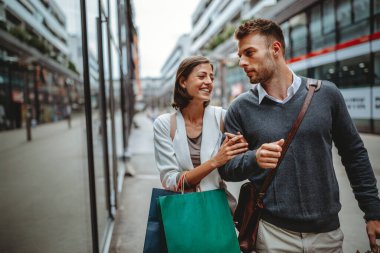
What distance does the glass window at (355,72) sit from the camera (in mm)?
2512

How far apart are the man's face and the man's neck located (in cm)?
Answer: 6

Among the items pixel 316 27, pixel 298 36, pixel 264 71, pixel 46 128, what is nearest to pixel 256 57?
pixel 264 71

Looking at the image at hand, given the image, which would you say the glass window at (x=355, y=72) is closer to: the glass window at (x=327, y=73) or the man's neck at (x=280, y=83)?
the glass window at (x=327, y=73)

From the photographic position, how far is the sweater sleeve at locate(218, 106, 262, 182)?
1.53m

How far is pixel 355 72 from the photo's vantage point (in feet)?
8.51

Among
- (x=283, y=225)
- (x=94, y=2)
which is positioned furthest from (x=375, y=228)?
(x=94, y=2)

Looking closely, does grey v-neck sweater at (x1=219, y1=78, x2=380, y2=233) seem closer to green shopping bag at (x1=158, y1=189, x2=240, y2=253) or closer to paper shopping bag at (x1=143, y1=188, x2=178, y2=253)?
green shopping bag at (x1=158, y1=189, x2=240, y2=253)

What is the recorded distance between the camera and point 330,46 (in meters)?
2.88

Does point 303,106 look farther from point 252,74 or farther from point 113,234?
point 113,234

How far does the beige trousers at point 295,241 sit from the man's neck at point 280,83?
64cm

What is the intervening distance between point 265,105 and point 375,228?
0.77m

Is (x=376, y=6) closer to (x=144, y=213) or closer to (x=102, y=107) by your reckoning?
(x=102, y=107)

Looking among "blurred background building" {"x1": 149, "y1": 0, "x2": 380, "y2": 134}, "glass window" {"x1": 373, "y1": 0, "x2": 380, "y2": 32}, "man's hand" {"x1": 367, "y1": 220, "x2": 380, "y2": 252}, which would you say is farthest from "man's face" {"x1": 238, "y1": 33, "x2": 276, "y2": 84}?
"glass window" {"x1": 373, "y1": 0, "x2": 380, "y2": 32}

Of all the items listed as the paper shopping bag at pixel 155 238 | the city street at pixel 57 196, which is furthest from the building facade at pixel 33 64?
the paper shopping bag at pixel 155 238
